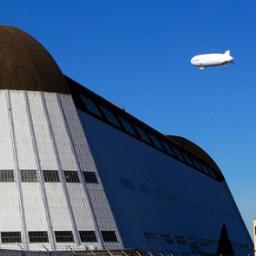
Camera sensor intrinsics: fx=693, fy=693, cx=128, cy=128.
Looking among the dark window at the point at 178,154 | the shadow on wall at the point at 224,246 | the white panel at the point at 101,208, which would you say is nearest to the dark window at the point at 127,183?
the white panel at the point at 101,208

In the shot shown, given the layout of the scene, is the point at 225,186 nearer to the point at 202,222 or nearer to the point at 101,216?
the point at 202,222

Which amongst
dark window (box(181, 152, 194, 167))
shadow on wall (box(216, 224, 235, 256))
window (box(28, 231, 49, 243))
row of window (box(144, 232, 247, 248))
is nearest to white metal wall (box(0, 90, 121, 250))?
window (box(28, 231, 49, 243))

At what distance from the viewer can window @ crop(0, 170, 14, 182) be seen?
206ft

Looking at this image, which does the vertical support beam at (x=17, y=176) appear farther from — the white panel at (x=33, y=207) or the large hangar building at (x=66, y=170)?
the white panel at (x=33, y=207)

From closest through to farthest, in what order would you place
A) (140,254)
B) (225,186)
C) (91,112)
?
(140,254) → (91,112) → (225,186)

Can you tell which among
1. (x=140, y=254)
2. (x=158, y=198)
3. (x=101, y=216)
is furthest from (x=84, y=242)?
(x=158, y=198)

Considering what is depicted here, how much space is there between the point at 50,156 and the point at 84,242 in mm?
9085

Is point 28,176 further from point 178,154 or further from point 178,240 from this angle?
point 178,154

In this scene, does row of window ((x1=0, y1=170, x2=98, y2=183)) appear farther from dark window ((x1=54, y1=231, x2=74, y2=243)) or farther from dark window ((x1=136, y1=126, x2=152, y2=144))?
dark window ((x1=136, y1=126, x2=152, y2=144))

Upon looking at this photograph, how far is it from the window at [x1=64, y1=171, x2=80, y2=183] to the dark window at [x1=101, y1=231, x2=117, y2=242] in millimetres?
5681

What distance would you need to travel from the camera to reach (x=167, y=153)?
105 metres

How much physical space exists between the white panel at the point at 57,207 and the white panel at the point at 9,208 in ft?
9.80

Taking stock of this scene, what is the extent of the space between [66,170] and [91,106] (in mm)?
14481

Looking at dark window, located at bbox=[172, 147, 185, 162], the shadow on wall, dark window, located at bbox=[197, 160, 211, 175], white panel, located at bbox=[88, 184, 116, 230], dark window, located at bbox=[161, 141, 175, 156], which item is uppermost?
dark window, located at bbox=[197, 160, 211, 175]
